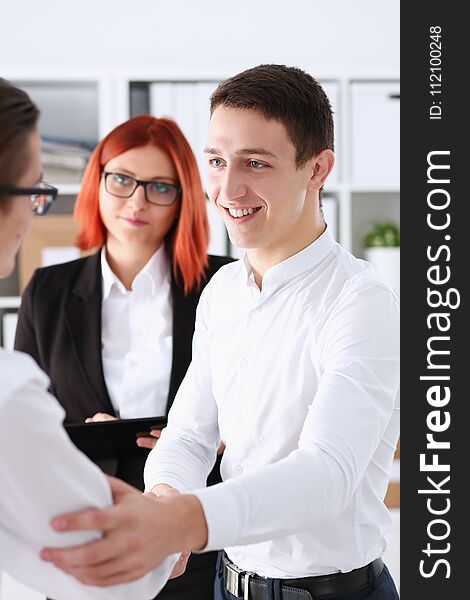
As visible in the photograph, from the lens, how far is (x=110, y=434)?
1.91 metres

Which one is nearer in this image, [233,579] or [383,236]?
[233,579]

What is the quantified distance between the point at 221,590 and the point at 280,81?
883 mm

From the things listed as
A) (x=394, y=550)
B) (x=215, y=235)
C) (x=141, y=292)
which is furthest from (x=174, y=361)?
(x=394, y=550)

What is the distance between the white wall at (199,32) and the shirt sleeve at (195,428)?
2704 millimetres

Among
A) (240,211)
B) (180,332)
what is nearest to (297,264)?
(240,211)

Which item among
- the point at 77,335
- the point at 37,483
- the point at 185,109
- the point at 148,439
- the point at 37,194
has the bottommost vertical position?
the point at 148,439

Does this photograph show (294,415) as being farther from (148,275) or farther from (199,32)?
(199,32)

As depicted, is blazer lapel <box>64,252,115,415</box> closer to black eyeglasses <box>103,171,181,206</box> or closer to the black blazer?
the black blazer

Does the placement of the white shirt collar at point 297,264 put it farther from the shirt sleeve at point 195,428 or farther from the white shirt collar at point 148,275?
the white shirt collar at point 148,275

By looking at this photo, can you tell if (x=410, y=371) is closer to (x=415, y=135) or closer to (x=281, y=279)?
(x=281, y=279)

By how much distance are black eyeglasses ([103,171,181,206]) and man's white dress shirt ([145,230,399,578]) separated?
635 millimetres

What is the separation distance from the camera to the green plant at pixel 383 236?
391 cm

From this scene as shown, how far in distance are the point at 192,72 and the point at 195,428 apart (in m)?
2.41

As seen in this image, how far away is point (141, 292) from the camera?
2.25 meters
